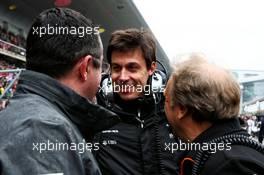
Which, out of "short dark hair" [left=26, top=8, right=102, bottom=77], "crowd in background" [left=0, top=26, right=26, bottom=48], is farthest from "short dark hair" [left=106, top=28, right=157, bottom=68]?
"crowd in background" [left=0, top=26, right=26, bottom=48]

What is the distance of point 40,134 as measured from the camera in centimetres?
119

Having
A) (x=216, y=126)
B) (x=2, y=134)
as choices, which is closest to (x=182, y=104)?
(x=216, y=126)

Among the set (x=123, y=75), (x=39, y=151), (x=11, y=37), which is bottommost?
(x=39, y=151)

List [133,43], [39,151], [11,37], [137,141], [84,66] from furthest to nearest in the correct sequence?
[11,37] < [133,43] < [137,141] < [84,66] < [39,151]

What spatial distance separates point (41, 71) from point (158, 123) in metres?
0.91

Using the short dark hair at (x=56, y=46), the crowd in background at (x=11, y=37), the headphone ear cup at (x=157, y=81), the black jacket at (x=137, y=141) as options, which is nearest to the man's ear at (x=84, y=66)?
the short dark hair at (x=56, y=46)

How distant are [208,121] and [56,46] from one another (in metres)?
0.70

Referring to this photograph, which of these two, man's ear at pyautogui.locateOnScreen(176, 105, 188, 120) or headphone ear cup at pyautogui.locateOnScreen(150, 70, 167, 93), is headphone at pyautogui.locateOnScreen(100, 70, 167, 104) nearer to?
headphone ear cup at pyautogui.locateOnScreen(150, 70, 167, 93)

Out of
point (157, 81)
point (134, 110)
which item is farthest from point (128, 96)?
point (157, 81)

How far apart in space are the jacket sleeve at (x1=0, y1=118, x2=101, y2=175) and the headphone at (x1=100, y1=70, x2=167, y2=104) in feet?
3.49

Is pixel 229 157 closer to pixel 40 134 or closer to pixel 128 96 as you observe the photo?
pixel 40 134

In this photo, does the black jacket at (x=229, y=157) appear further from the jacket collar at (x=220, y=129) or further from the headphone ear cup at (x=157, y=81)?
the headphone ear cup at (x=157, y=81)

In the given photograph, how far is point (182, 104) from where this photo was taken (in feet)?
5.67

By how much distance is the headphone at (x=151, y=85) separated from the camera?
2279 millimetres
